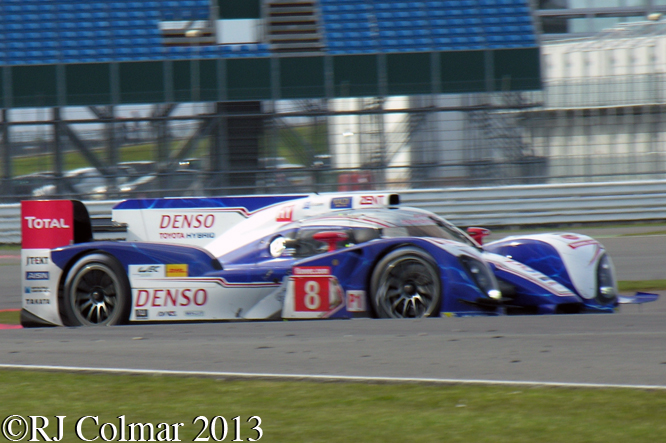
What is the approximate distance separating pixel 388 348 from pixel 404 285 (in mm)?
1291

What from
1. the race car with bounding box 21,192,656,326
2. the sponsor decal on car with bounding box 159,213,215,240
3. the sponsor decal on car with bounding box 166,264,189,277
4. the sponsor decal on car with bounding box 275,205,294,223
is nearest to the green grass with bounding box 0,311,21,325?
the race car with bounding box 21,192,656,326

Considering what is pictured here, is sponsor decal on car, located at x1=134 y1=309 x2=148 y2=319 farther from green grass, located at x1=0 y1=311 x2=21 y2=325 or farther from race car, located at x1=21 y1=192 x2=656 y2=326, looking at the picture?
green grass, located at x1=0 y1=311 x2=21 y2=325

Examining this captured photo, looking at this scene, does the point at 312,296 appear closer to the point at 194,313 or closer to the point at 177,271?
the point at 194,313

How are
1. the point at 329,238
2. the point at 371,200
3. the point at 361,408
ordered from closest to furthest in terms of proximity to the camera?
the point at 361,408 < the point at 329,238 < the point at 371,200

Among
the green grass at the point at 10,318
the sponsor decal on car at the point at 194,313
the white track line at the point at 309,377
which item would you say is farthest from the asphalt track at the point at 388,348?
the green grass at the point at 10,318

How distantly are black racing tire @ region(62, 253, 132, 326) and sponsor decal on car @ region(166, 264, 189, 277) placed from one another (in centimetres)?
32

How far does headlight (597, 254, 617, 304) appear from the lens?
6.16m

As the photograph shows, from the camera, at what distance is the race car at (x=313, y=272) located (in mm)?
5625

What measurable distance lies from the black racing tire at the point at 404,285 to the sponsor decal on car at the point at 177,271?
1.38 m

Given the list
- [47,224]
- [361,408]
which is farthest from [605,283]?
[47,224]

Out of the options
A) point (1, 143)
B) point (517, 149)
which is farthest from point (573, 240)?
point (1, 143)

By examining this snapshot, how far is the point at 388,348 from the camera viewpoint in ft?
14.4

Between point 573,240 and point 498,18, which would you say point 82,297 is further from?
point 498,18

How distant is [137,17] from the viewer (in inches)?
667
